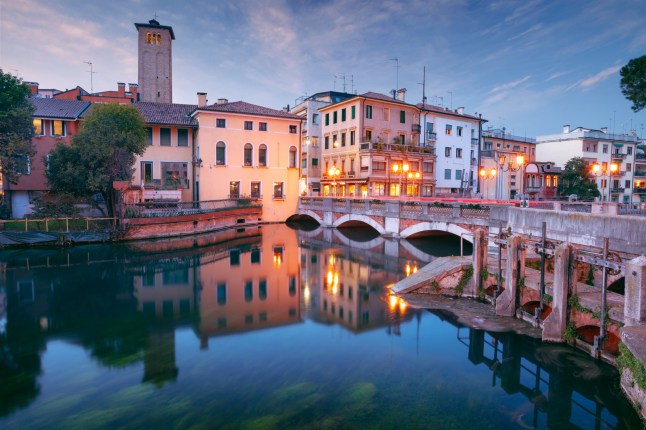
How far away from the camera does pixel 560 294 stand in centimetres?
1227

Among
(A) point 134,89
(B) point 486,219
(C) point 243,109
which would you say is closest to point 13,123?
(C) point 243,109

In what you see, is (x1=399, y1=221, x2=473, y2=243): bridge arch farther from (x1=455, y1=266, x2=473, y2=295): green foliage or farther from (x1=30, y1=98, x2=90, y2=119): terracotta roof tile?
(x1=30, y1=98, x2=90, y2=119): terracotta roof tile

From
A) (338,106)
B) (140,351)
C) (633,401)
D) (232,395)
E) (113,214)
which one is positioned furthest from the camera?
(338,106)

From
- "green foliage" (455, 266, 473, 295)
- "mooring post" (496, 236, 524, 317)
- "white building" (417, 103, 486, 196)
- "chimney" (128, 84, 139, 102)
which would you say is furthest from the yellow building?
"mooring post" (496, 236, 524, 317)

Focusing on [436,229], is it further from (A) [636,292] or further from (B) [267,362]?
(B) [267,362]

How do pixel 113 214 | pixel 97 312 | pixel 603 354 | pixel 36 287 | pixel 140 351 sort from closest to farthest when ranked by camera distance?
pixel 603 354
pixel 140 351
pixel 97 312
pixel 36 287
pixel 113 214

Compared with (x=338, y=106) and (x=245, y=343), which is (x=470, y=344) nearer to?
(x=245, y=343)

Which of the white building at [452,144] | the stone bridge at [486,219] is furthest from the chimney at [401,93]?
the stone bridge at [486,219]

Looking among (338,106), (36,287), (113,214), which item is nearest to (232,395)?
(36,287)

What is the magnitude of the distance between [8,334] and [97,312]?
307 cm

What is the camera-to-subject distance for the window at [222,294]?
1883 centimetres

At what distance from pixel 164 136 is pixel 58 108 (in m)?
10.7

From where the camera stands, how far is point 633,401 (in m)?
9.32

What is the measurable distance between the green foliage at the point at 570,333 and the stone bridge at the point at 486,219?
3.69 m
